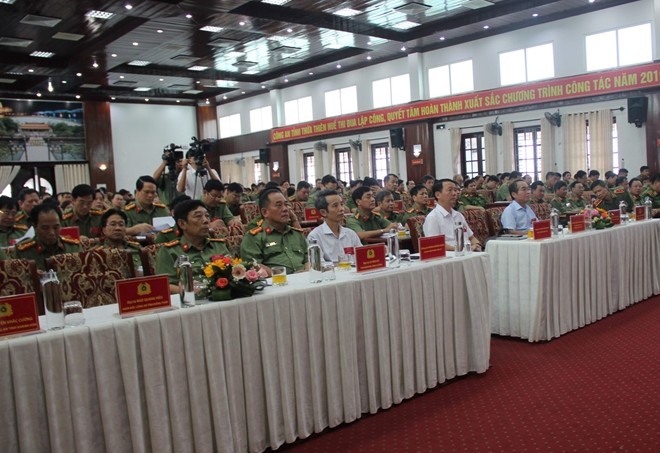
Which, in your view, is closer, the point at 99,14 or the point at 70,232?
the point at 70,232

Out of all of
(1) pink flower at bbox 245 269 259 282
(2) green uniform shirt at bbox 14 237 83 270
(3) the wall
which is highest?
(3) the wall

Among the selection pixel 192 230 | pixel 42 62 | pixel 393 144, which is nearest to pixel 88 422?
pixel 192 230

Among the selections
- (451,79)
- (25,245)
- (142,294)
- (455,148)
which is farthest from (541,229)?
(451,79)

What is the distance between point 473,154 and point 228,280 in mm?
11575

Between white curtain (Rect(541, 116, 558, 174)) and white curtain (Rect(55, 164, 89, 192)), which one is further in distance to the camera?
white curtain (Rect(55, 164, 89, 192))

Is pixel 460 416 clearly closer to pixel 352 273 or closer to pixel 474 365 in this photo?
pixel 474 365

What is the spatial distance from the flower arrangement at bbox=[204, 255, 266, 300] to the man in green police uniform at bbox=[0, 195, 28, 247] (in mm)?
3326

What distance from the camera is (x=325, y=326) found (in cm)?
249

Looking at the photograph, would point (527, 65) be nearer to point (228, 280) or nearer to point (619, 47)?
point (619, 47)

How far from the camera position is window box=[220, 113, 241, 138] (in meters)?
19.6

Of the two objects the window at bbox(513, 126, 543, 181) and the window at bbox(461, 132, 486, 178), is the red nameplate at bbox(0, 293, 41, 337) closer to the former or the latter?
the window at bbox(513, 126, 543, 181)

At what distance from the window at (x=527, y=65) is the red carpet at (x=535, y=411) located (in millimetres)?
9117

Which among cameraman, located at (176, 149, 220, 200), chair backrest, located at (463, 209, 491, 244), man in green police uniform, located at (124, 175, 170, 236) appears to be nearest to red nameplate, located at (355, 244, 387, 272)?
chair backrest, located at (463, 209, 491, 244)

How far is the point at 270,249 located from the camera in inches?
132
